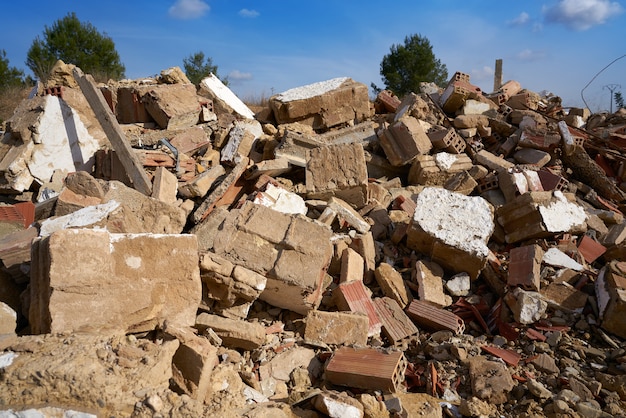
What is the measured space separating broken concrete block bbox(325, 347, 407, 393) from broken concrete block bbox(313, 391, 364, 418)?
33 cm

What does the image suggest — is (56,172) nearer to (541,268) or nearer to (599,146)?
(541,268)

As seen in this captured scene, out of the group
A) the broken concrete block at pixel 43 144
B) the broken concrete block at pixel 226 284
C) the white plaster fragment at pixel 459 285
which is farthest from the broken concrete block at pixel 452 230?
the broken concrete block at pixel 43 144

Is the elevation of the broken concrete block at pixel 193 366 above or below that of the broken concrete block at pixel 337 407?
above

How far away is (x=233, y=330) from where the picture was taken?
3.48 m

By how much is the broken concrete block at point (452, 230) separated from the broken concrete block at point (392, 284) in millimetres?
494

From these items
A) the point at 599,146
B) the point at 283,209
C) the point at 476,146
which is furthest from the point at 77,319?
the point at 599,146

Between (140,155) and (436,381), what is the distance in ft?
14.6

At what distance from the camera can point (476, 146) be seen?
716cm

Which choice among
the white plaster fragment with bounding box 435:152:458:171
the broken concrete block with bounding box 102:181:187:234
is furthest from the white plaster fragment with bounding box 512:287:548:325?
the broken concrete block with bounding box 102:181:187:234

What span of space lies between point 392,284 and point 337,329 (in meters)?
0.92

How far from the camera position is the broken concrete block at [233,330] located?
3459 millimetres

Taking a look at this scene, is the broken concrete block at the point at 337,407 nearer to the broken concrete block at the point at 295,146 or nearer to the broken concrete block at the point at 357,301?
the broken concrete block at the point at 357,301

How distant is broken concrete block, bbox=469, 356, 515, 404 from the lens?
329cm

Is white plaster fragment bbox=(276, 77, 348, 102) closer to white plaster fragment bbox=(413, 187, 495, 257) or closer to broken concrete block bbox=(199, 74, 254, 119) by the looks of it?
broken concrete block bbox=(199, 74, 254, 119)
